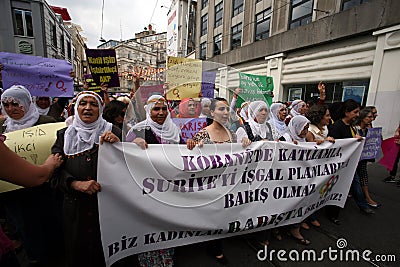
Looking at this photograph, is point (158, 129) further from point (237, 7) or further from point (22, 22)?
point (22, 22)

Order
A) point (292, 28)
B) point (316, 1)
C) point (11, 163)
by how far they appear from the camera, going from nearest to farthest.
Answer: point (11, 163), point (316, 1), point (292, 28)

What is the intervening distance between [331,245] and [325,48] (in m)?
8.47

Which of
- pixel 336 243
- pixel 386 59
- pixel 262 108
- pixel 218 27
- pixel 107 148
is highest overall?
pixel 218 27

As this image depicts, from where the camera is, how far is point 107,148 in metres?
1.53

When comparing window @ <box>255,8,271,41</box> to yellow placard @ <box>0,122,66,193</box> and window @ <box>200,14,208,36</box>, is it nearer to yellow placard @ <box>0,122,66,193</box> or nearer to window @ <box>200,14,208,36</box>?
window @ <box>200,14,208,36</box>

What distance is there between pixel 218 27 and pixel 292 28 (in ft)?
26.9

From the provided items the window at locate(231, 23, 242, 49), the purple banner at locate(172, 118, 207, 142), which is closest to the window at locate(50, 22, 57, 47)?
the window at locate(231, 23, 242, 49)

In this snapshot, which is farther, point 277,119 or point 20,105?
point 277,119

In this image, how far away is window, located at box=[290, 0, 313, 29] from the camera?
29.4 feet

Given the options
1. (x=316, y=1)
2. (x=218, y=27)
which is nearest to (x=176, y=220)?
(x=316, y=1)

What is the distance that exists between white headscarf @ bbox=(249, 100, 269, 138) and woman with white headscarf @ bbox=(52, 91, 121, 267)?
156cm

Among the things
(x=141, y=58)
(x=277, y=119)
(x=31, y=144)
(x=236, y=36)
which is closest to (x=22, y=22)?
(x=236, y=36)

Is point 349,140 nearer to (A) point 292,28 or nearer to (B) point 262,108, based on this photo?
(B) point 262,108

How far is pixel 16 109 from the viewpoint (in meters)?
2.00
